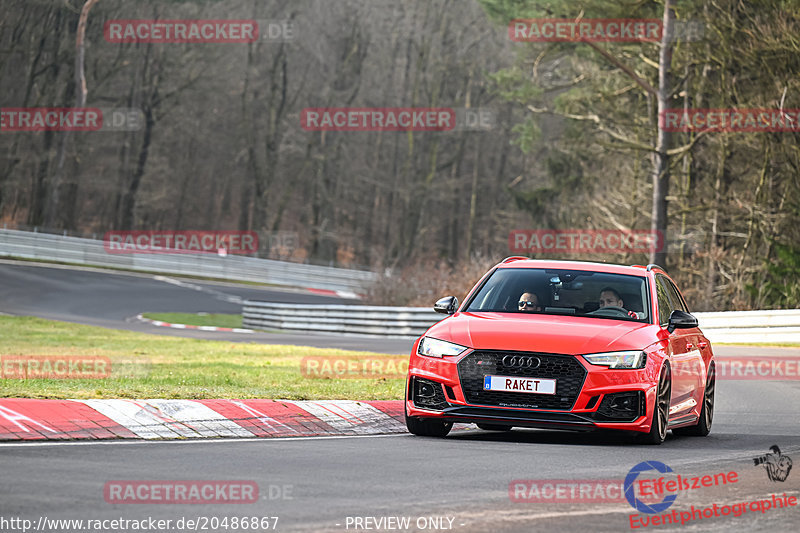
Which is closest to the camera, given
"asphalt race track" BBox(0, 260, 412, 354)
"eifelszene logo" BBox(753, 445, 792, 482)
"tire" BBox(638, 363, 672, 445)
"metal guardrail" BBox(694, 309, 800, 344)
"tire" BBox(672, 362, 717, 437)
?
"eifelszene logo" BBox(753, 445, 792, 482)

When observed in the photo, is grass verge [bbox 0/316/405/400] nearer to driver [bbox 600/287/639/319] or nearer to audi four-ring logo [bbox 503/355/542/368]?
audi four-ring logo [bbox 503/355/542/368]

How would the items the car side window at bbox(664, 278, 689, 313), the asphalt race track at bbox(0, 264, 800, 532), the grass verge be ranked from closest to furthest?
the asphalt race track at bbox(0, 264, 800, 532) → the grass verge → the car side window at bbox(664, 278, 689, 313)

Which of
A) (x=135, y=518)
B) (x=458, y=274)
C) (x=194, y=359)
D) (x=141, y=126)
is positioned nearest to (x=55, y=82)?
(x=141, y=126)

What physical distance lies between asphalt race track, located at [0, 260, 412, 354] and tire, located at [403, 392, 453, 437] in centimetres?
1608

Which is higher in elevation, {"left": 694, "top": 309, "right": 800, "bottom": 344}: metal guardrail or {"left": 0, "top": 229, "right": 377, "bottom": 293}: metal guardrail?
{"left": 0, "top": 229, "right": 377, "bottom": 293}: metal guardrail

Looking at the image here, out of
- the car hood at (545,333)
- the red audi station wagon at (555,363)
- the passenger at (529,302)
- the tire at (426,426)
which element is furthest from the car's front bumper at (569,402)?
the passenger at (529,302)

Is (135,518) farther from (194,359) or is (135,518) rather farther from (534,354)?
(194,359)

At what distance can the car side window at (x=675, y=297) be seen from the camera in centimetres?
1304

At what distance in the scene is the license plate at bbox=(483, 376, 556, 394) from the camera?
10242 mm

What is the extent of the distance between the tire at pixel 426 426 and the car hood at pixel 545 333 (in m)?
0.78

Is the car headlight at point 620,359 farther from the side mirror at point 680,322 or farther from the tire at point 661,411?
the side mirror at point 680,322

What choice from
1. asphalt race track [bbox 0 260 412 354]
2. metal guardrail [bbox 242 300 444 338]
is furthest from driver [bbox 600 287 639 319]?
metal guardrail [bbox 242 300 444 338]

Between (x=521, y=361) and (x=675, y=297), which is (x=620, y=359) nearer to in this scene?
(x=521, y=361)

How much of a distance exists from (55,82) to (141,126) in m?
5.72
